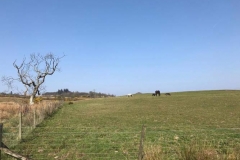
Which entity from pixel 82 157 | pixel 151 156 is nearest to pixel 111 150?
pixel 82 157

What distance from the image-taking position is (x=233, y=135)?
12688 mm

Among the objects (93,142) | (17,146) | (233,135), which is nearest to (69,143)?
(93,142)

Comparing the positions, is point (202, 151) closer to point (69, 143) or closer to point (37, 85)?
point (69, 143)

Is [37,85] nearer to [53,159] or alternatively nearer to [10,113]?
[10,113]

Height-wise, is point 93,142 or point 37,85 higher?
point 37,85

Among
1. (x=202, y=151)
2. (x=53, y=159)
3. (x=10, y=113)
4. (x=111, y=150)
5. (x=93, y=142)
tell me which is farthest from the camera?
(x=10, y=113)

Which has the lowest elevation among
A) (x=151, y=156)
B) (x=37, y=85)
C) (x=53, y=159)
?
(x=53, y=159)

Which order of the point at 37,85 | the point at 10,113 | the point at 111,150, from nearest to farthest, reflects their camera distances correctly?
1. the point at 111,150
2. the point at 10,113
3. the point at 37,85

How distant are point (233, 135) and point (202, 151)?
6913 millimetres

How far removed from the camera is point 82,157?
912cm

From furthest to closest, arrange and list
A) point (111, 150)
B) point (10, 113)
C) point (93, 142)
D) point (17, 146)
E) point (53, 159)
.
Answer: point (10, 113)
point (93, 142)
point (17, 146)
point (111, 150)
point (53, 159)

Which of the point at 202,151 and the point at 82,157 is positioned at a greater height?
the point at 202,151

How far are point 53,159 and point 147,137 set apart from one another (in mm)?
4759

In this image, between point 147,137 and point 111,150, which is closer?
point 111,150
